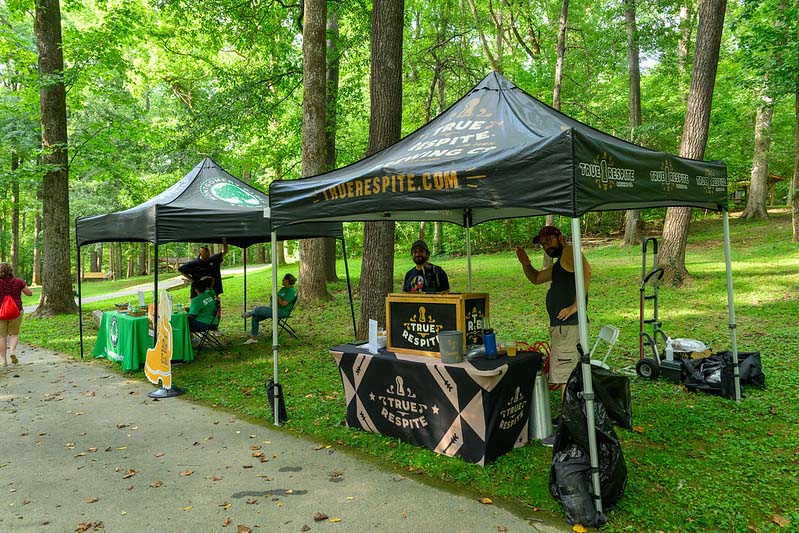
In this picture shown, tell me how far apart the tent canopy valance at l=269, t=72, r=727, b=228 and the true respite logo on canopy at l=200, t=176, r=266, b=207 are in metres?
3.32

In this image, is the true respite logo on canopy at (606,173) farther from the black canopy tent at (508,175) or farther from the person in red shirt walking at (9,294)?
the person in red shirt walking at (9,294)

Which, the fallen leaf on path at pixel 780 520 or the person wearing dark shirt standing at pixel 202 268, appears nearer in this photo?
the fallen leaf on path at pixel 780 520

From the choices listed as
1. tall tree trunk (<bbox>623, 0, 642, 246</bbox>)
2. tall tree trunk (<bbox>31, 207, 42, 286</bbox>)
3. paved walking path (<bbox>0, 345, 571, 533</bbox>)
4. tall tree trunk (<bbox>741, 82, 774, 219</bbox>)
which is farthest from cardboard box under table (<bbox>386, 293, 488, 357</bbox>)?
tall tree trunk (<bbox>31, 207, 42, 286</bbox>)

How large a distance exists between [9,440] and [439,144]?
4996mm

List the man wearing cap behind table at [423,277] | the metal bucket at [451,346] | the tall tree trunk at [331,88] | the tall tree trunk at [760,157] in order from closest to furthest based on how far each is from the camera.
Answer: the metal bucket at [451,346] < the man wearing cap behind table at [423,277] < the tall tree trunk at [331,88] < the tall tree trunk at [760,157]

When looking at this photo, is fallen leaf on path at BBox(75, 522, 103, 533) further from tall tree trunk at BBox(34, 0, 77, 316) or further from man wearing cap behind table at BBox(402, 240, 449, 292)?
tall tree trunk at BBox(34, 0, 77, 316)

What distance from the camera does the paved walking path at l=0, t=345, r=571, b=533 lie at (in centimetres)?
325

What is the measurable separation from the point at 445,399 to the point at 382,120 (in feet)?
15.0

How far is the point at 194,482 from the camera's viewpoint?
3.87 metres

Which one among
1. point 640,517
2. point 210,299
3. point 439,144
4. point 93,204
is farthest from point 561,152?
point 93,204

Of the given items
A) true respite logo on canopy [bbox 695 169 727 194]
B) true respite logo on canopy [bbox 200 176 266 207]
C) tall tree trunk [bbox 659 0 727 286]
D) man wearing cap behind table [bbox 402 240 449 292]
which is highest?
tall tree trunk [bbox 659 0 727 286]

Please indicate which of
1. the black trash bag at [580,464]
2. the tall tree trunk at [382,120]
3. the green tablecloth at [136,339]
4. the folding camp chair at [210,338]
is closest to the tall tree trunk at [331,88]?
the folding camp chair at [210,338]

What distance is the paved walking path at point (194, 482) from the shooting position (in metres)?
3.25

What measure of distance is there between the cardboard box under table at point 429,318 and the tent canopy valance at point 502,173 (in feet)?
2.65
